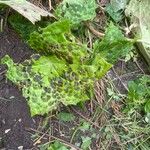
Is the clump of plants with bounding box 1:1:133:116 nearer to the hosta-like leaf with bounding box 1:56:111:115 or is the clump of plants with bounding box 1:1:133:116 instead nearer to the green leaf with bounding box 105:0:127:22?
the hosta-like leaf with bounding box 1:56:111:115

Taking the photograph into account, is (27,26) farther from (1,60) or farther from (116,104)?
(116,104)

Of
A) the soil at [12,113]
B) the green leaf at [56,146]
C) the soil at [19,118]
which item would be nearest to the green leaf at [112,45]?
the soil at [19,118]

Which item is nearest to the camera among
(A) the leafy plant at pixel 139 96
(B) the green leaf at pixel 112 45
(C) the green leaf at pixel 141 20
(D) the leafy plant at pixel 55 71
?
(D) the leafy plant at pixel 55 71

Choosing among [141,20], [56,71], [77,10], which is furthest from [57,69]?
[141,20]

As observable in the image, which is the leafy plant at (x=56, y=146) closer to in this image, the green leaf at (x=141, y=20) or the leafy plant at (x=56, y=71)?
the leafy plant at (x=56, y=71)

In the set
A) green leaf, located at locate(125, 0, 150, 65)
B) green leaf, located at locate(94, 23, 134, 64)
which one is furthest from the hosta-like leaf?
green leaf, located at locate(125, 0, 150, 65)

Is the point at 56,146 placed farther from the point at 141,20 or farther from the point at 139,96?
the point at 141,20
